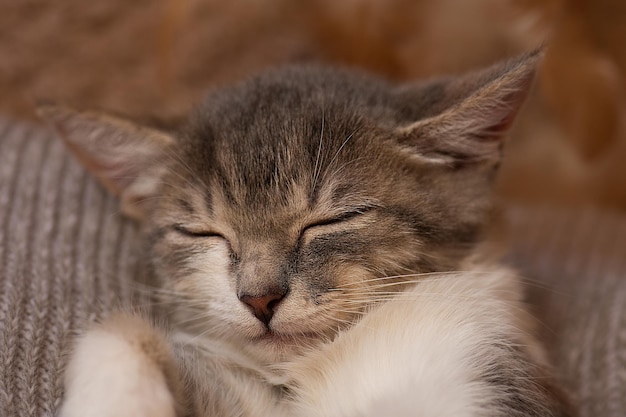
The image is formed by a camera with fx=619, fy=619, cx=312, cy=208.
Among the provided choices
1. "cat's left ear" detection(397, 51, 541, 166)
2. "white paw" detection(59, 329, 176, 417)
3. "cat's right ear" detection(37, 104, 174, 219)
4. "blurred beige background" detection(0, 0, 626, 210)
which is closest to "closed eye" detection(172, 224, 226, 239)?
"cat's right ear" detection(37, 104, 174, 219)

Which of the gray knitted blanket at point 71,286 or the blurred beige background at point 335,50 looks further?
the blurred beige background at point 335,50

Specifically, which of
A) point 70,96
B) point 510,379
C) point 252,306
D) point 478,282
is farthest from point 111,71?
point 510,379

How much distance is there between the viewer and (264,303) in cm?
88

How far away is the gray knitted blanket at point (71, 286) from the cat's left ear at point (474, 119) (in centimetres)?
29

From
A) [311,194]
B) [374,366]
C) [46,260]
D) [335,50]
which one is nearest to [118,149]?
[46,260]

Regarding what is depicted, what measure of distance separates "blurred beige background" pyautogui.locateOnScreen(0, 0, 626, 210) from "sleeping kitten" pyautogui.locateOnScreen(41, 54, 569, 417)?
0.60 m

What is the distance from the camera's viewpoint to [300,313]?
875 mm

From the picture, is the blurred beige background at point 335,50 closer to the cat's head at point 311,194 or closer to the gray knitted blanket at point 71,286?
the gray knitted blanket at point 71,286

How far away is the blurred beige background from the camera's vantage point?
5.33 ft

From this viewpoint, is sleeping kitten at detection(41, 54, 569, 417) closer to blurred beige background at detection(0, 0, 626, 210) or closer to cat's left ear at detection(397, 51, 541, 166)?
cat's left ear at detection(397, 51, 541, 166)

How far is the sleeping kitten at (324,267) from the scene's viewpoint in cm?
83

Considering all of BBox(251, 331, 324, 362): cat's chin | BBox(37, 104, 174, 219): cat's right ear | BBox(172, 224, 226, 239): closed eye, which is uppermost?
BBox(37, 104, 174, 219): cat's right ear

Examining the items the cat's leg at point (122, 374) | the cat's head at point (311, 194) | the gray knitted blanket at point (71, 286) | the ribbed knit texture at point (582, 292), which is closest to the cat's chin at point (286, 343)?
the cat's head at point (311, 194)

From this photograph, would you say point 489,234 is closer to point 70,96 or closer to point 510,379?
point 510,379
